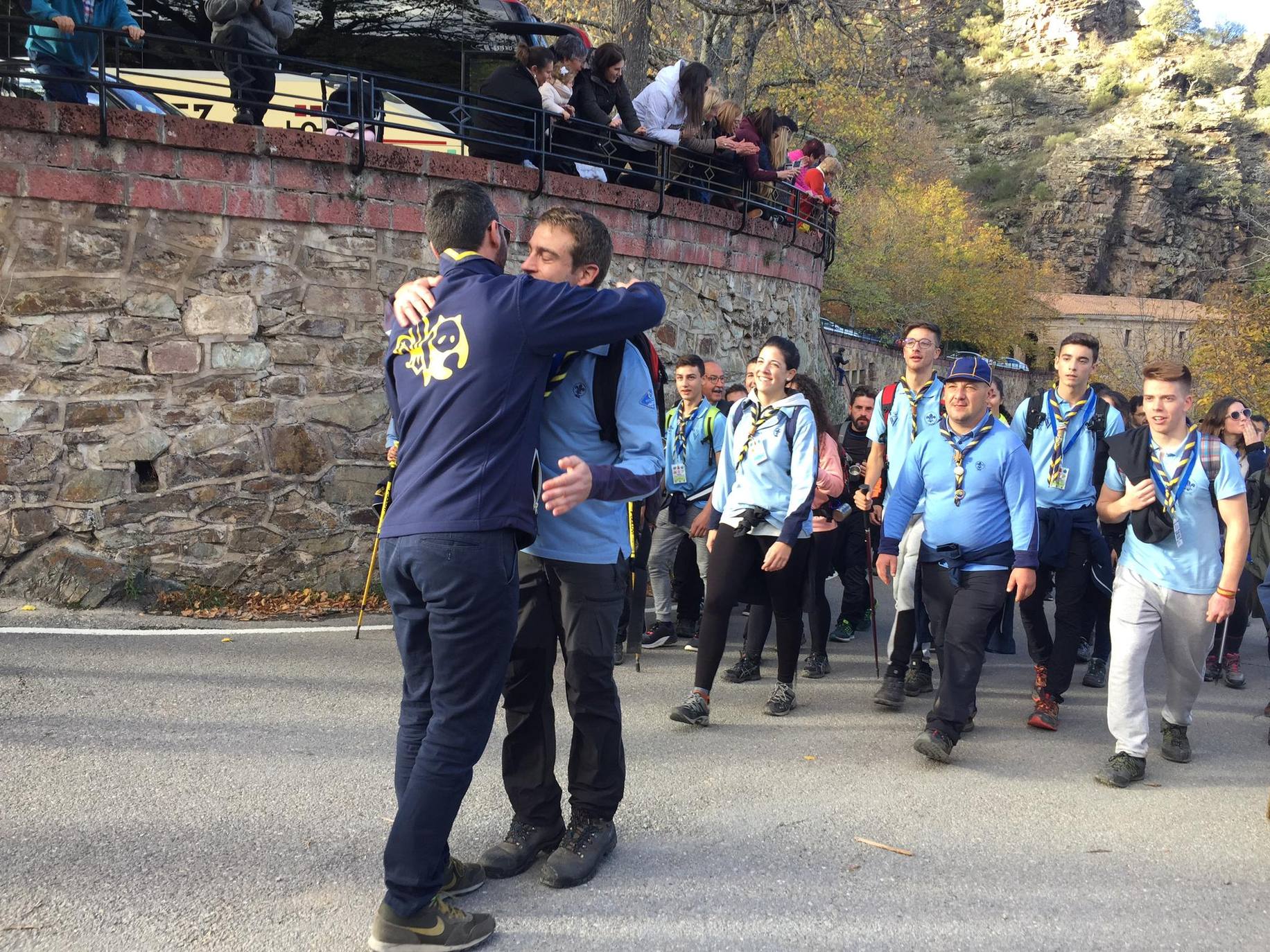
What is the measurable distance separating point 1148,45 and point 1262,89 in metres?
11.3

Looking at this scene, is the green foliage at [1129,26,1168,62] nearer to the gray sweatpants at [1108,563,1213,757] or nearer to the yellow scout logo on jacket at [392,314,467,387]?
the gray sweatpants at [1108,563,1213,757]

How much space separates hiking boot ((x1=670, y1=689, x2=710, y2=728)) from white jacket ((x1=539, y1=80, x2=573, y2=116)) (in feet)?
18.6

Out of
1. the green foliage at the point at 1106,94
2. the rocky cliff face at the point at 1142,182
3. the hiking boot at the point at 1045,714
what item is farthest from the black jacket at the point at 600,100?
the green foliage at the point at 1106,94

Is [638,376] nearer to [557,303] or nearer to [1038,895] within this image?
[557,303]

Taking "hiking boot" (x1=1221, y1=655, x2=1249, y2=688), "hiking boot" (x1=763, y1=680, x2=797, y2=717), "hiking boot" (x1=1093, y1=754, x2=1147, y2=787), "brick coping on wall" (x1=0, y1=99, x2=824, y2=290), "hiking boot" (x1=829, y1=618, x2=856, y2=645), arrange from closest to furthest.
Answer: "hiking boot" (x1=1093, y1=754, x2=1147, y2=787)
"hiking boot" (x1=763, y1=680, x2=797, y2=717)
"brick coping on wall" (x1=0, y1=99, x2=824, y2=290)
"hiking boot" (x1=1221, y1=655, x2=1249, y2=688)
"hiking boot" (x1=829, y1=618, x2=856, y2=645)

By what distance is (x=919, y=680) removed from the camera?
6.80 meters

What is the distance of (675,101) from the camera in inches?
438

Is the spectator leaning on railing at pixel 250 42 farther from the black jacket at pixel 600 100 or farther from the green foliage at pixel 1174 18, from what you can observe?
the green foliage at pixel 1174 18

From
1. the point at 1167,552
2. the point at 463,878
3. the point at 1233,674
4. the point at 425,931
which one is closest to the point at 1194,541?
the point at 1167,552

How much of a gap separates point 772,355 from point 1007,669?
2.99 meters

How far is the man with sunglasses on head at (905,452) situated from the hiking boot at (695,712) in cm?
119

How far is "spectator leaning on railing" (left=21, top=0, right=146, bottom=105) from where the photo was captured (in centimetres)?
739

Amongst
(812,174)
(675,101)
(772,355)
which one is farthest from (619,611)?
(812,174)

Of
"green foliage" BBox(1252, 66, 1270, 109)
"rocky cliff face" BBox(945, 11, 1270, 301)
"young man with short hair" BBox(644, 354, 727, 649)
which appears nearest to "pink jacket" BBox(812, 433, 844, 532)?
"young man with short hair" BBox(644, 354, 727, 649)
